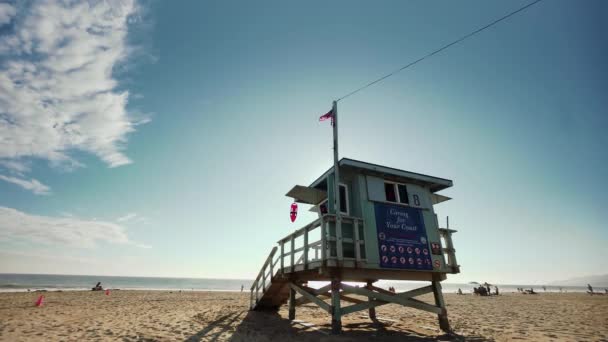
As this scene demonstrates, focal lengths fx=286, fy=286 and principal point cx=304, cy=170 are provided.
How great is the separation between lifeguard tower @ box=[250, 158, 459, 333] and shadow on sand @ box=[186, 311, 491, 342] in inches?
29.1

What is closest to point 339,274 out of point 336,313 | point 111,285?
point 336,313

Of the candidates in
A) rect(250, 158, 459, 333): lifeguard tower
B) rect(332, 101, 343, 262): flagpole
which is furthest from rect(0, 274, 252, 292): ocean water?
rect(332, 101, 343, 262): flagpole

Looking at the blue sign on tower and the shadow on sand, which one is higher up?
the blue sign on tower

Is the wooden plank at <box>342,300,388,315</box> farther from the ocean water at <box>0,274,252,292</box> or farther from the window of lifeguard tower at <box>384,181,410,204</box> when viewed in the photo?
the ocean water at <box>0,274,252,292</box>

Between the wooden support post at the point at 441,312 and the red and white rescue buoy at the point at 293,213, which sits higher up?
the red and white rescue buoy at the point at 293,213

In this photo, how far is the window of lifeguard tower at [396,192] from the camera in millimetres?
10750

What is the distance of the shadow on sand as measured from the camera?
8344mm

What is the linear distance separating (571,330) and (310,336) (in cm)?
980

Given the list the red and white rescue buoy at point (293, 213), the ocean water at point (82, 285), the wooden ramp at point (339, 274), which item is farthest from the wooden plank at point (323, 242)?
the ocean water at point (82, 285)

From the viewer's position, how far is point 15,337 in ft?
27.0

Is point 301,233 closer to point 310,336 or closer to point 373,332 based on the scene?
point 310,336

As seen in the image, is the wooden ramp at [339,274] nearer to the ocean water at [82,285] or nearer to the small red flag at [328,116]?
the small red flag at [328,116]

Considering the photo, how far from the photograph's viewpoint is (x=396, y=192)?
35.5 feet

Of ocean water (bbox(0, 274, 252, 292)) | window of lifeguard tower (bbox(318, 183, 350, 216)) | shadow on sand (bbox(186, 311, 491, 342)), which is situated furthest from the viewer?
ocean water (bbox(0, 274, 252, 292))
